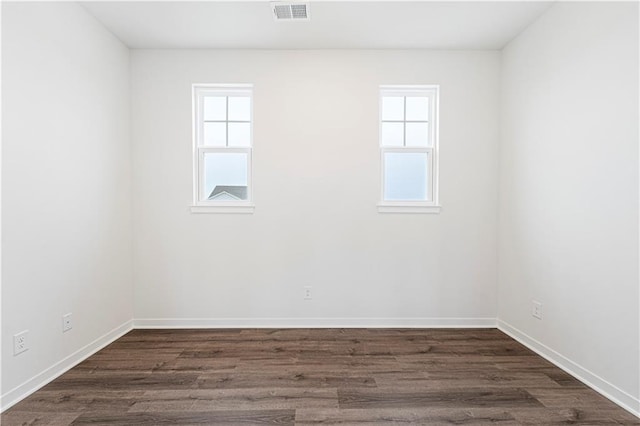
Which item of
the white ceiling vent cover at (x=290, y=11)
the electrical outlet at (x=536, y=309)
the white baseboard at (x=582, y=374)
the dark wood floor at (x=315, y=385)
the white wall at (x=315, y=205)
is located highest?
the white ceiling vent cover at (x=290, y=11)

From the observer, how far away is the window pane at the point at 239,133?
354cm

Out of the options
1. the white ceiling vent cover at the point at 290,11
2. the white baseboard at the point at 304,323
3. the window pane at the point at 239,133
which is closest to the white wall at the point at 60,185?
the white baseboard at the point at 304,323

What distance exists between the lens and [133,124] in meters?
3.42

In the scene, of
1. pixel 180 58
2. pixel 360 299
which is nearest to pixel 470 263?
pixel 360 299

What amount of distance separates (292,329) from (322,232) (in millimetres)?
1012

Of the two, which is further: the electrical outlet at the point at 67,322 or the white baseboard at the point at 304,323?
the white baseboard at the point at 304,323

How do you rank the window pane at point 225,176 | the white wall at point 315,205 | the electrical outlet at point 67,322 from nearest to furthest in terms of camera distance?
the electrical outlet at point 67,322, the white wall at point 315,205, the window pane at point 225,176

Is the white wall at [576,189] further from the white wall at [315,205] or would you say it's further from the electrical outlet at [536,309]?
the white wall at [315,205]

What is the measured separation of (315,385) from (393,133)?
249 cm

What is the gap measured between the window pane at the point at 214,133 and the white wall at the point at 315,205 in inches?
8.0

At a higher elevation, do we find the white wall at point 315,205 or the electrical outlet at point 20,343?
the white wall at point 315,205

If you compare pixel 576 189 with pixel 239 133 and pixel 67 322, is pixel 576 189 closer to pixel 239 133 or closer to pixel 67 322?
pixel 239 133

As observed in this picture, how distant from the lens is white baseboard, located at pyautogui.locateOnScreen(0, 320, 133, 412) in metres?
A: 2.07

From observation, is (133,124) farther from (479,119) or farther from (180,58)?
(479,119)
